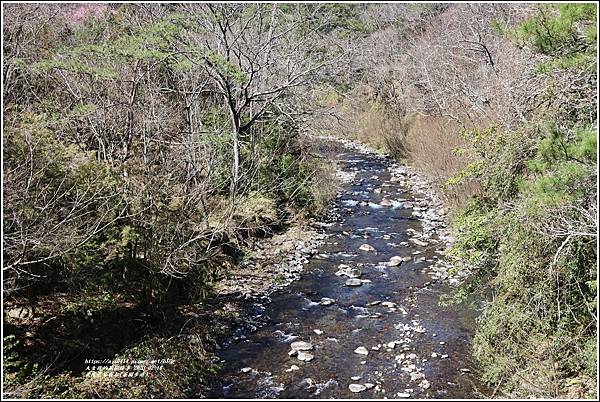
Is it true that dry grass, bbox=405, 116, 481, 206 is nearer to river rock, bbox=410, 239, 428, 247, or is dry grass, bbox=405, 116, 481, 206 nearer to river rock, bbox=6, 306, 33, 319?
river rock, bbox=410, 239, 428, 247

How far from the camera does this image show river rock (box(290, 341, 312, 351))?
7.34 m

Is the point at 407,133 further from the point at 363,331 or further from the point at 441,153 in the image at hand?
the point at 363,331

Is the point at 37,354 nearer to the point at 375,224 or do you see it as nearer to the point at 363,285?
the point at 363,285

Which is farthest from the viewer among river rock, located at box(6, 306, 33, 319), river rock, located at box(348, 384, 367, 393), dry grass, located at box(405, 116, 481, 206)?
dry grass, located at box(405, 116, 481, 206)

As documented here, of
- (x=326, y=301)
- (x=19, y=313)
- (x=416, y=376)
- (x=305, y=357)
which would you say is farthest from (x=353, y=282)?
(x=19, y=313)

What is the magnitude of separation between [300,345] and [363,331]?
3.39 ft

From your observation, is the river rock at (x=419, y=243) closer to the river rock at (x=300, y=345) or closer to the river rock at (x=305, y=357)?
the river rock at (x=300, y=345)

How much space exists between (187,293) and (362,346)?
10.1 feet

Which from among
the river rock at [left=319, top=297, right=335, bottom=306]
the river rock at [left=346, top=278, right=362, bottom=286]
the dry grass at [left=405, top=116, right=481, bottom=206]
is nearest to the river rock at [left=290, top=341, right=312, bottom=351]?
the river rock at [left=319, top=297, right=335, bottom=306]

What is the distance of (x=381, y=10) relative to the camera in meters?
26.1

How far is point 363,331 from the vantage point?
785 centimetres

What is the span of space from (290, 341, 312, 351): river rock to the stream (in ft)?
0.05

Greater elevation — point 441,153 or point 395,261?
point 441,153

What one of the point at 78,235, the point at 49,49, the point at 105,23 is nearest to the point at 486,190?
the point at 78,235
